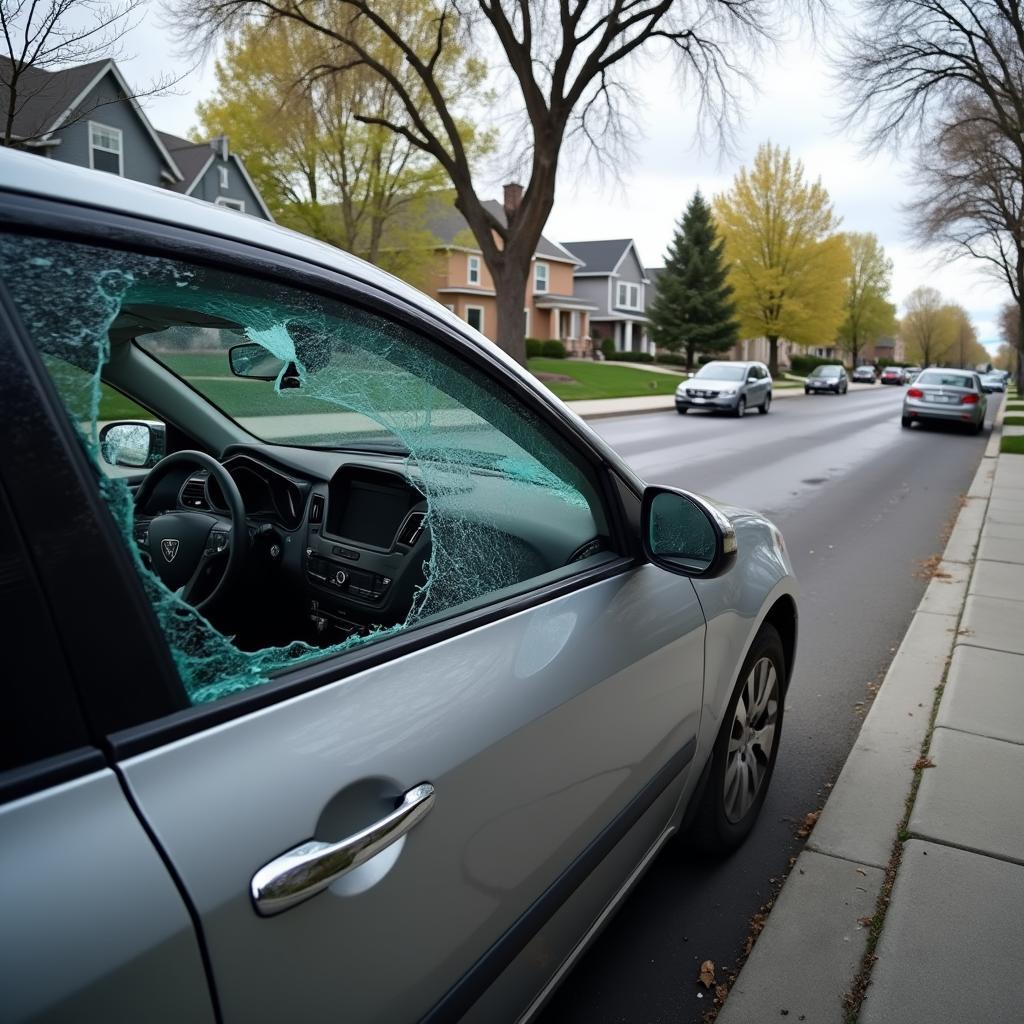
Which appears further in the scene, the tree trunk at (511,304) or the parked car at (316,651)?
the tree trunk at (511,304)

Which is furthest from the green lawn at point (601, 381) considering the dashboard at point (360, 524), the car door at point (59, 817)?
the car door at point (59, 817)

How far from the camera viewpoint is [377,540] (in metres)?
2.39

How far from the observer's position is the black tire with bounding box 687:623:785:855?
259 cm

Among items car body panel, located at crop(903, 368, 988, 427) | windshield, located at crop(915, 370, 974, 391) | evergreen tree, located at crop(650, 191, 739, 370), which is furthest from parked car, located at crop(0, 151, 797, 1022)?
evergreen tree, located at crop(650, 191, 739, 370)

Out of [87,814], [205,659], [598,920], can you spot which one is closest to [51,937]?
[87,814]

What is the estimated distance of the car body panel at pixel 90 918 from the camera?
86 cm

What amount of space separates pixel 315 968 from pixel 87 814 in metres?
0.37

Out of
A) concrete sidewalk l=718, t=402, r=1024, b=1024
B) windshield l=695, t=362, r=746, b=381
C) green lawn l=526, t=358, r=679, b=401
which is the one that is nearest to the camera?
concrete sidewalk l=718, t=402, r=1024, b=1024

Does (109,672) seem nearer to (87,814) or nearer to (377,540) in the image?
(87,814)

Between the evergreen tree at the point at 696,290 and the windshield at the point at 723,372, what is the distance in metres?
22.6

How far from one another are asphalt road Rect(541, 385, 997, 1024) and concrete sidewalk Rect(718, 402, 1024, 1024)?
0.42 feet

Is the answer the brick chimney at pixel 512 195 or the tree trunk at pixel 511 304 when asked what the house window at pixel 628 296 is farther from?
the tree trunk at pixel 511 304

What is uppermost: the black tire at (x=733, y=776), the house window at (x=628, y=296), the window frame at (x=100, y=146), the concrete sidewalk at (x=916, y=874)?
the house window at (x=628, y=296)

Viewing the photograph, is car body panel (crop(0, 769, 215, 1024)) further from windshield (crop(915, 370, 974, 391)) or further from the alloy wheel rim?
windshield (crop(915, 370, 974, 391))
